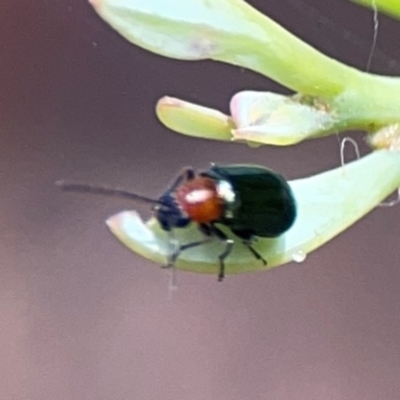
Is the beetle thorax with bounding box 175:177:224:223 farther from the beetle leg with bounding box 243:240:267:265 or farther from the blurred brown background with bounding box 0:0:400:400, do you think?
the blurred brown background with bounding box 0:0:400:400

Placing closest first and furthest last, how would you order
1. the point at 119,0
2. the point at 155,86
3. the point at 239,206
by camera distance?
the point at 119,0 < the point at 239,206 < the point at 155,86

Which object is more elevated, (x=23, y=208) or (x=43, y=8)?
(x=43, y=8)

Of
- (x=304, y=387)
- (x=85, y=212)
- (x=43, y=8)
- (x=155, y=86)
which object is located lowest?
(x=304, y=387)

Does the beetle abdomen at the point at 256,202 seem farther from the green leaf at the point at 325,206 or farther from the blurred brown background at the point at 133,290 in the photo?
the blurred brown background at the point at 133,290

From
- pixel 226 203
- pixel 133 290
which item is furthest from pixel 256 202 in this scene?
pixel 133 290

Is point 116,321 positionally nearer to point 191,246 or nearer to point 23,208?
point 23,208

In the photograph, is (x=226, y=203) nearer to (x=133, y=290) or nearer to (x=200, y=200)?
(x=200, y=200)

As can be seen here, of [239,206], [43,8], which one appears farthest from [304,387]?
[239,206]
